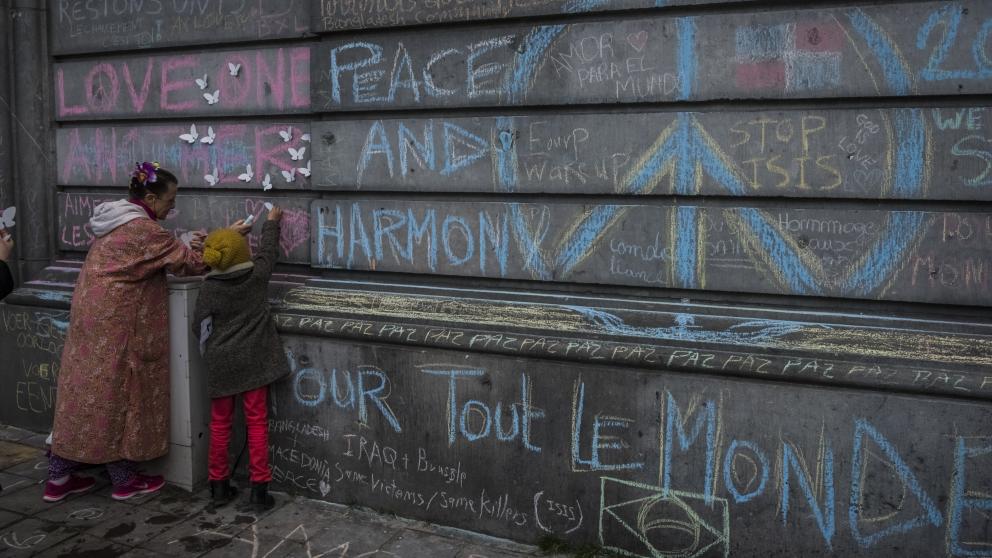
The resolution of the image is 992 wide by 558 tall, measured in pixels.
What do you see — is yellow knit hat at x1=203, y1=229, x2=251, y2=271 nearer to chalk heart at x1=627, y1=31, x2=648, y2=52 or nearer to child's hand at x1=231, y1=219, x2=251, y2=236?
child's hand at x1=231, y1=219, x2=251, y2=236

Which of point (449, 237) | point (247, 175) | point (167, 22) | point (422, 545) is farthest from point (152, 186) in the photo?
point (422, 545)

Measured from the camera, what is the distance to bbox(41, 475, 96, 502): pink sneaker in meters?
4.75

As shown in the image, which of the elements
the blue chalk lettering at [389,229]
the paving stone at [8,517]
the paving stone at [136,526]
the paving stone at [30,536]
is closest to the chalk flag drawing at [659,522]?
the blue chalk lettering at [389,229]

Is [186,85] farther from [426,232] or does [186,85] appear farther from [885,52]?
[885,52]

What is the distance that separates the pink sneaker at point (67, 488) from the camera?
15.6ft

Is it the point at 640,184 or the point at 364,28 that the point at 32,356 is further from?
the point at 640,184

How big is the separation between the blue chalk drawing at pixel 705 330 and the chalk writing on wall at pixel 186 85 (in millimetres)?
2528

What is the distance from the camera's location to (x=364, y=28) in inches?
192

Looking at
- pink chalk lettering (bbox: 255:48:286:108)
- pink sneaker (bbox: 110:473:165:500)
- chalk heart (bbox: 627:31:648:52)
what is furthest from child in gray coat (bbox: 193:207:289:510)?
chalk heart (bbox: 627:31:648:52)

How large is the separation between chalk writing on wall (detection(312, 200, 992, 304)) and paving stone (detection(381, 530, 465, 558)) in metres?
1.52

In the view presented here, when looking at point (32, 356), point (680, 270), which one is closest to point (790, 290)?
point (680, 270)

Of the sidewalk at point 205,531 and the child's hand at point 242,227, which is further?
the child's hand at point 242,227

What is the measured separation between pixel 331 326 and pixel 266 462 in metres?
0.89

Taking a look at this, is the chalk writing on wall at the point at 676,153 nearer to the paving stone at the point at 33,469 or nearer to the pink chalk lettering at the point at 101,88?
the pink chalk lettering at the point at 101,88
